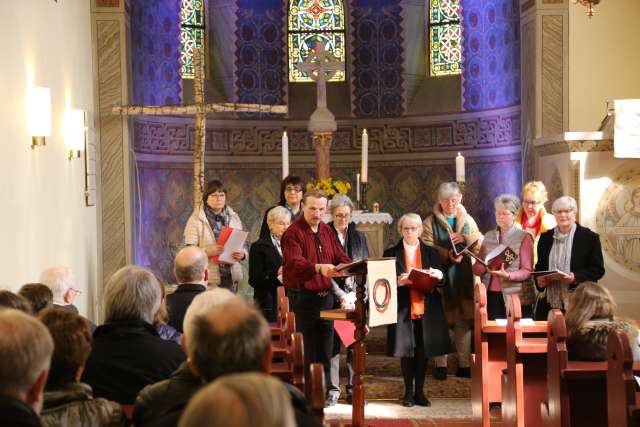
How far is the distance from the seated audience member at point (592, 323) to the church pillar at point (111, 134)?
19.2ft

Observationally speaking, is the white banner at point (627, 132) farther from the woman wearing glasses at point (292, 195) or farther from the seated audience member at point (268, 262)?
the seated audience member at point (268, 262)

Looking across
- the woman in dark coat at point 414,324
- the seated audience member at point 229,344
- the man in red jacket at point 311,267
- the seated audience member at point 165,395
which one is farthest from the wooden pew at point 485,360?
the seated audience member at point 229,344

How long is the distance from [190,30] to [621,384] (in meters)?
9.72

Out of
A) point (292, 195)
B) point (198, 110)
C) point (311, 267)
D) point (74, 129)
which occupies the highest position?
point (198, 110)

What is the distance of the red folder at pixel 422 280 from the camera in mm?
6600

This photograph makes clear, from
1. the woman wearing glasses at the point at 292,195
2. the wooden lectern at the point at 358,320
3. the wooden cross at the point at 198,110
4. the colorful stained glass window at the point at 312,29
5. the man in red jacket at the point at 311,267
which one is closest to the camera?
the wooden lectern at the point at 358,320

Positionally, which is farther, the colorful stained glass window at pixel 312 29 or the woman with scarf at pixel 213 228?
the colorful stained glass window at pixel 312 29

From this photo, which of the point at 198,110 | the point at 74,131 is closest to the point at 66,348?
the point at 74,131

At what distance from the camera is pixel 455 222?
7.52 meters

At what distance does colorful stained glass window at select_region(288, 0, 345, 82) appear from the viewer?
42.6 feet

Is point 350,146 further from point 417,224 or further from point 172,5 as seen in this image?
point 417,224

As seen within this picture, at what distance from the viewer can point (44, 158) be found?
22.7 feet

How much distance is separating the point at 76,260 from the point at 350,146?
16.8 feet

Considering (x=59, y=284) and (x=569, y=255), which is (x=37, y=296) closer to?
(x=59, y=284)
